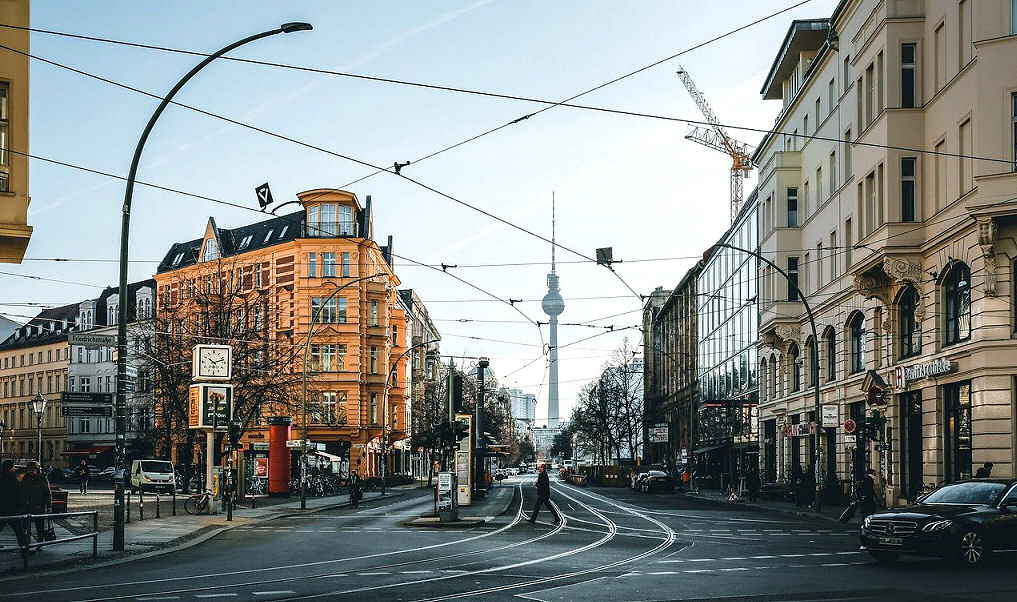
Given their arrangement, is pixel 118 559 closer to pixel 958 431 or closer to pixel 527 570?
pixel 527 570

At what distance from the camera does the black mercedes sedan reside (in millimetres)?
19109

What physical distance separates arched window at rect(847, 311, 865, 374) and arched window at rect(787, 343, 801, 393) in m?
9.38

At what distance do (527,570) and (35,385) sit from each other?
110 meters

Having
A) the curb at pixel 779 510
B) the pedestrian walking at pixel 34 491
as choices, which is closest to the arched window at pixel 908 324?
the curb at pixel 779 510

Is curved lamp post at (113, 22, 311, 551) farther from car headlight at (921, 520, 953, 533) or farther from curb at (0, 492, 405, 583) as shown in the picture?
car headlight at (921, 520, 953, 533)

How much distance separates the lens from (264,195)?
128 ft

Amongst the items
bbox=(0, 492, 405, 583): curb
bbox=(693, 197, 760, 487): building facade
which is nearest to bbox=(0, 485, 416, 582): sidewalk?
bbox=(0, 492, 405, 583): curb

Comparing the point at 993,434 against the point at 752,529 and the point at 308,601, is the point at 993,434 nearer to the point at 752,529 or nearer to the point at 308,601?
the point at 752,529

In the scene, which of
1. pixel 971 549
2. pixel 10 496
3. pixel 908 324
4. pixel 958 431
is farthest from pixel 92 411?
pixel 908 324

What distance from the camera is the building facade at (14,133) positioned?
24516 millimetres

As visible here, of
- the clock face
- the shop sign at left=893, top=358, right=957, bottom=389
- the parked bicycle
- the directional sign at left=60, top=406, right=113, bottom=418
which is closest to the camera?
the directional sign at left=60, top=406, right=113, bottom=418

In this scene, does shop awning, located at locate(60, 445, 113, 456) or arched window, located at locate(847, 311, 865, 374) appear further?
shop awning, located at locate(60, 445, 113, 456)

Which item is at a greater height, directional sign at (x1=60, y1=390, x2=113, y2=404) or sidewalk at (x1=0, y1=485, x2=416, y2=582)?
directional sign at (x1=60, y1=390, x2=113, y2=404)

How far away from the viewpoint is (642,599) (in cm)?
1460
